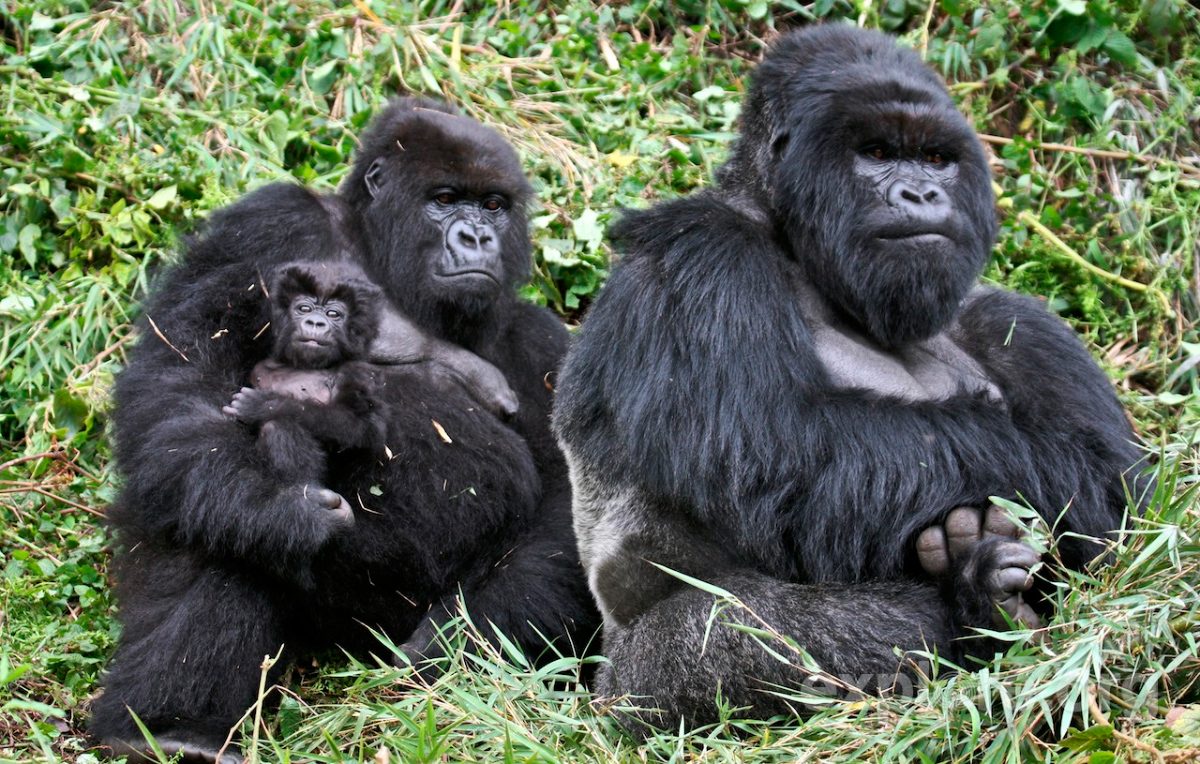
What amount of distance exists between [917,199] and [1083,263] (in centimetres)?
231

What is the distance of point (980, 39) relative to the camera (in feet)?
20.8

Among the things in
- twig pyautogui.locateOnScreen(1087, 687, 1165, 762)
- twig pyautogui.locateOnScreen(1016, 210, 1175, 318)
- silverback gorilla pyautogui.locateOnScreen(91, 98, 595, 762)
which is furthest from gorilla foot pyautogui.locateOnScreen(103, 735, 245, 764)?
twig pyautogui.locateOnScreen(1016, 210, 1175, 318)

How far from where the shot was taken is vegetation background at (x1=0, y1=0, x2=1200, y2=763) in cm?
433

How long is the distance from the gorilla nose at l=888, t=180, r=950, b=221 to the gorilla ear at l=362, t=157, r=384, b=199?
1.84m

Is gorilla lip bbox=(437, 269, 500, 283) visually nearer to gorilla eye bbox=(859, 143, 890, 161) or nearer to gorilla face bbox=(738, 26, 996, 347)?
gorilla face bbox=(738, 26, 996, 347)

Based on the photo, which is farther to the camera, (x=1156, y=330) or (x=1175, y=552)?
(x=1156, y=330)

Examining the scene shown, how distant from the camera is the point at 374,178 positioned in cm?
488

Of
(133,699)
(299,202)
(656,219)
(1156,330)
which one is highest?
(656,219)

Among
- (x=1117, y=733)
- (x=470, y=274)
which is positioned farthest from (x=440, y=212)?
(x=1117, y=733)

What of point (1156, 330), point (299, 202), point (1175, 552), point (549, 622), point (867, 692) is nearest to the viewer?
point (1175, 552)

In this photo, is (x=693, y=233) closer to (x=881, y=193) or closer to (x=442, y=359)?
(x=881, y=193)

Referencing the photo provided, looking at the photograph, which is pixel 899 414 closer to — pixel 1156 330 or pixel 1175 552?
pixel 1175 552

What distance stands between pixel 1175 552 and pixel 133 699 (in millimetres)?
2558

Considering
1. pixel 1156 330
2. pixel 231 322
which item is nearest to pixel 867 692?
pixel 231 322
